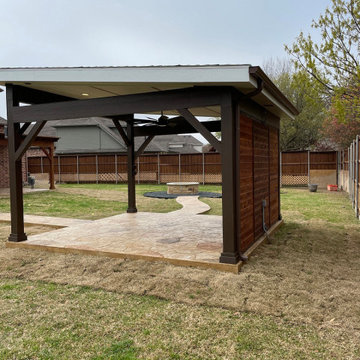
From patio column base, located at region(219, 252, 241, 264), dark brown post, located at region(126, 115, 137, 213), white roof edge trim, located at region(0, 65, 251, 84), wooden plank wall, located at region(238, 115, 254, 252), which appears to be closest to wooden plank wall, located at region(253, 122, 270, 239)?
wooden plank wall, located at region(238, 115, 254, 252)

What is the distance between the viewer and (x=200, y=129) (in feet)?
16.4

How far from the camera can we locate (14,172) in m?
6.13

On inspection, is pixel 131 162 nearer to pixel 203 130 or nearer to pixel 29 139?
pixel 29 139

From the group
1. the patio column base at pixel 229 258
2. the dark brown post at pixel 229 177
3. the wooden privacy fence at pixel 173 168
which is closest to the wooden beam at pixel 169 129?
the dark brown post at pixel 229 177

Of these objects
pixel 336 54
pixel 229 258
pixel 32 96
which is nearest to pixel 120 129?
pixel 32 96

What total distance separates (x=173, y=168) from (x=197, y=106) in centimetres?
1736

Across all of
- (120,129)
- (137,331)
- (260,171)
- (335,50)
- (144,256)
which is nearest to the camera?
(137,331)

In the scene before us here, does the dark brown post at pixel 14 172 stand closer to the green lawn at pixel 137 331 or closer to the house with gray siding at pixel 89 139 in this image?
Result: the green lawn at pixel 137 331

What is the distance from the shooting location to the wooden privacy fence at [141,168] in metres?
21.5

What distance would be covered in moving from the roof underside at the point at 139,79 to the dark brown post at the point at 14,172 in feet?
1.26

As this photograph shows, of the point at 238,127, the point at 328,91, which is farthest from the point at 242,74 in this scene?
the point at 328,91

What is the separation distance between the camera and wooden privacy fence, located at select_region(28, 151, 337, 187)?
1911cm

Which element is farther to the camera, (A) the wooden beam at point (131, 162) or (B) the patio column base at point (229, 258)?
(A) the wooden beam at point (131, 162)

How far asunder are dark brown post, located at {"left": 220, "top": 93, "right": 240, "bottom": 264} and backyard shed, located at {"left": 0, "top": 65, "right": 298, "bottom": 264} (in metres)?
0.01
